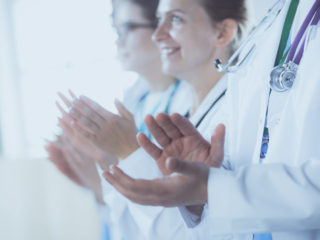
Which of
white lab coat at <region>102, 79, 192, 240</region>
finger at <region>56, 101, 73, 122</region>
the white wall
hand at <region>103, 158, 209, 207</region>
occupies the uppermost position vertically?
finger at <region>56, 101, 73, 122</region>

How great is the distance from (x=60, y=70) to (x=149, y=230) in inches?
37.0

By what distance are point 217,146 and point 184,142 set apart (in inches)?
2.0

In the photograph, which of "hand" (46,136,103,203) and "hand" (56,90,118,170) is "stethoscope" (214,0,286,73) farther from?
"hand" (46,136,103,203)

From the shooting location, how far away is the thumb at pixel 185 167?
0.37m

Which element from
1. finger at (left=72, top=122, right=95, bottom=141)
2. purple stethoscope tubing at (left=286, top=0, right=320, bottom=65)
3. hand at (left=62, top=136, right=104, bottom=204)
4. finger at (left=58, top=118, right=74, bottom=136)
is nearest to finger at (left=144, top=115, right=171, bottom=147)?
purple stethoscope tubing at (left=286, top=0, right=320, bottom=65)

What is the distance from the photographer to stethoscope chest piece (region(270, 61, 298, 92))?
0.47m

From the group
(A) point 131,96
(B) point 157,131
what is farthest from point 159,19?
(B) point 157,131

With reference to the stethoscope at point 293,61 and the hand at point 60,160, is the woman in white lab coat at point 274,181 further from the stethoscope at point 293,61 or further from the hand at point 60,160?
the hand at point 60,160

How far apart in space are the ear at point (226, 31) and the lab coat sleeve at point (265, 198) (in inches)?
17.9

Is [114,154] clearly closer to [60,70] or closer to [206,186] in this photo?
[206,186]

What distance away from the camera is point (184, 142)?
53 centimetres

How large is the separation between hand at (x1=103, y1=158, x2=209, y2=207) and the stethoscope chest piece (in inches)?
6.4

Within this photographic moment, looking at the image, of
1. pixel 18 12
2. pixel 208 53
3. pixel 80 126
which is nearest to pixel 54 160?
pixel 80 126

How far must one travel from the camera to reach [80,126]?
835 mm
